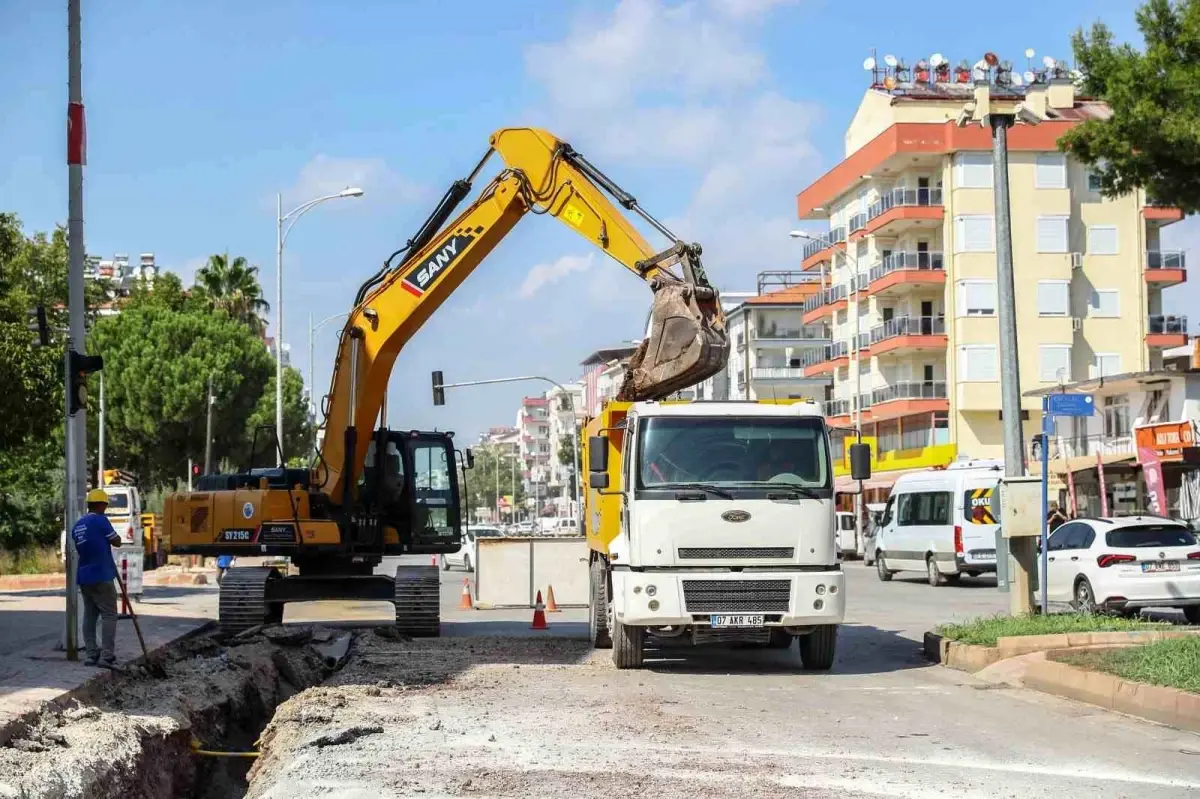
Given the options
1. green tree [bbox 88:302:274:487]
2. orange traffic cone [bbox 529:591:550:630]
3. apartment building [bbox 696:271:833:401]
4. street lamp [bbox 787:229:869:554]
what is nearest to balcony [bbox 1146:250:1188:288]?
street lamp [bbox 787:229:869:554]

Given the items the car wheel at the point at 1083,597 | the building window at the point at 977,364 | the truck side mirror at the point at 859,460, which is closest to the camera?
the truck side mirror at the point at 859,460

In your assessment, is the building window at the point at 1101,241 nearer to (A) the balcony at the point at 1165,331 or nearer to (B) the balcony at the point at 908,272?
(A) the balcony at the point at 1165,331

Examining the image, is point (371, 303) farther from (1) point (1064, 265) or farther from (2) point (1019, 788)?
(1) point (1064, 265)

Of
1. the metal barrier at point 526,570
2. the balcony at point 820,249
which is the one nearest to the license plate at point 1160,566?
the metal barrier at point 526,570

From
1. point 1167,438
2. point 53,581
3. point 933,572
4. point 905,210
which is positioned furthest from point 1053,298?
point 53,581

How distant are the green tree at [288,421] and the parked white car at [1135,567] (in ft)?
148

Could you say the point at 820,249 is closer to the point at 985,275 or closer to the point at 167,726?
the point at 985,275

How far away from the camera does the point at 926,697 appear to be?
13.6 m

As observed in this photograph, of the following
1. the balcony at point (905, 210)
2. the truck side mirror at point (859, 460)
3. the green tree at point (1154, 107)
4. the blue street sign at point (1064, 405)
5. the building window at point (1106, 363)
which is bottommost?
the truck side mirror at point (859, 460)

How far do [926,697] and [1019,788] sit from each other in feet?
15.8

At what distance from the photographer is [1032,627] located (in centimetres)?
1611

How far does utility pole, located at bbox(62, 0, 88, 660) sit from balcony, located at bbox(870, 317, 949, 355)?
55.9 meters

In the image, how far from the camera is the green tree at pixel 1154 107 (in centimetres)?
1686

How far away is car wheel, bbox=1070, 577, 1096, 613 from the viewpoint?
70.8 ft
